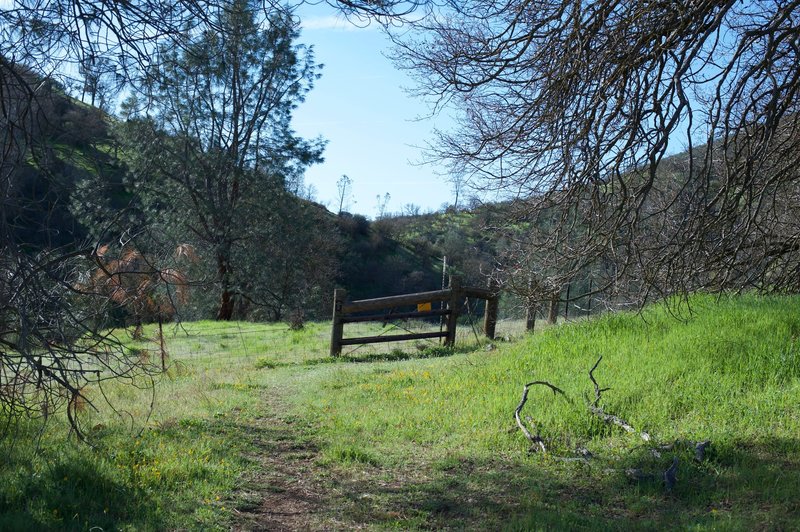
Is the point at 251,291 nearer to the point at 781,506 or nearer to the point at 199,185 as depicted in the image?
the point at 199,185

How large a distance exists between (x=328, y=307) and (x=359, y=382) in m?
21.6

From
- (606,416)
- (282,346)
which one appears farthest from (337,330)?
(606,416)

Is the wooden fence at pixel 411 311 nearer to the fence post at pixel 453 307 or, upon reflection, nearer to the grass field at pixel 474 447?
the fence post at pixel 453 307

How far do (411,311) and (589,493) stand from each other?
9.38m

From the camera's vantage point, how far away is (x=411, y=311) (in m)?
14.9

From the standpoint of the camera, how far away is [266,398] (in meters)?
9.66

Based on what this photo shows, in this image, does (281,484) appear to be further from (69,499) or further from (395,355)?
(395,355)

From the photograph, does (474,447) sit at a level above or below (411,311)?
below

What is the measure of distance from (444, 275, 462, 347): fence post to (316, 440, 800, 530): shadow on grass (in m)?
8.39

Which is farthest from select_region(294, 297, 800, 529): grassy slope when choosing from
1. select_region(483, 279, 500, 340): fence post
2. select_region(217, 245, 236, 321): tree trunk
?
select_region(217, 245, 236, 321): tree trunk

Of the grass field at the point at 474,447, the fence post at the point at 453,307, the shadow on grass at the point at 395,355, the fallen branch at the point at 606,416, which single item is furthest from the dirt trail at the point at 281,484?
the fence post at the point at 453,307

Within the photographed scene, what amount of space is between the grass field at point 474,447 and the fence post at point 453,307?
4350 mm

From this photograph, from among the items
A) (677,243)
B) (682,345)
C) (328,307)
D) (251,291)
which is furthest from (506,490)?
(328,307)

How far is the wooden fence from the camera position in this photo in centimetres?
1414
